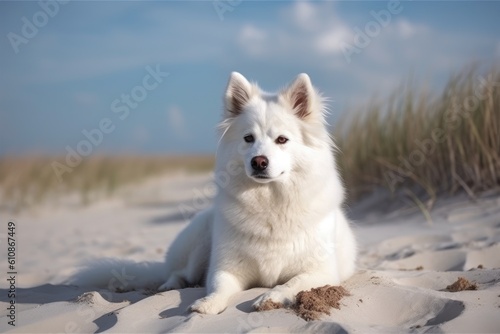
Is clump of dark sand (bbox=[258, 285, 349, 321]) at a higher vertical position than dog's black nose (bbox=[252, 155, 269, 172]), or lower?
lower

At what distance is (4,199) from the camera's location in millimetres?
12312

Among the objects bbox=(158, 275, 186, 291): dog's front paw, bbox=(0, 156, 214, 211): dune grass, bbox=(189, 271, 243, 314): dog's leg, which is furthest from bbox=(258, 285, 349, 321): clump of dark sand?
bbox=(0, 156, 214, 211): dune grass

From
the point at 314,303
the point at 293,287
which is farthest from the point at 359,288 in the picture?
the point at 314,303

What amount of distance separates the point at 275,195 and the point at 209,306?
3.24 feet

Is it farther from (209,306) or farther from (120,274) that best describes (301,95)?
(120,274)

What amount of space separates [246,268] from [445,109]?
16.7 ft

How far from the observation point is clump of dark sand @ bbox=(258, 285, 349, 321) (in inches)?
122

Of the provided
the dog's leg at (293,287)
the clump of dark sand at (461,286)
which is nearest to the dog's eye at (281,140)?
the dog's leg at (293,287)

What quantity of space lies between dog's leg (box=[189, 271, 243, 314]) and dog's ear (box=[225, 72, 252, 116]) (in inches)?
49.5

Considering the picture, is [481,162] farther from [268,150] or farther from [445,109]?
[268,150]

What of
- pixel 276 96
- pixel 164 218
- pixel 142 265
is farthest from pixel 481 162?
pixel 164 218

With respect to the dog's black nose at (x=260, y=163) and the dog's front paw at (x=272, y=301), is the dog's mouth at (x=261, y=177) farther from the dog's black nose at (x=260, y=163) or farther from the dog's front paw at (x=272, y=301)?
the dog's front paw at (x=272, y=301)

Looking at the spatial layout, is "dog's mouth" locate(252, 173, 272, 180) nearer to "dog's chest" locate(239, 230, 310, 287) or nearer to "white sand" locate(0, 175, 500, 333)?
"dog's chest" locate(239, 230, 310, 287)

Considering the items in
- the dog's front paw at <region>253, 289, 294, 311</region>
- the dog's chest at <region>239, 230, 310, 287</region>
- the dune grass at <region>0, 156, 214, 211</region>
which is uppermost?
the dune grass at <region>0, 156, 214, 211</region>
